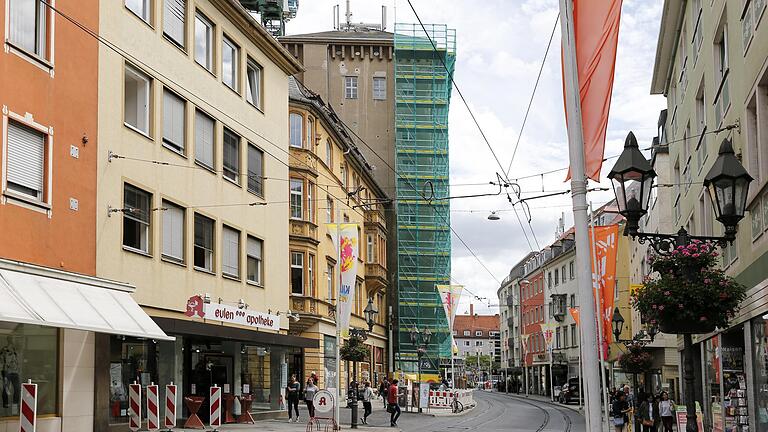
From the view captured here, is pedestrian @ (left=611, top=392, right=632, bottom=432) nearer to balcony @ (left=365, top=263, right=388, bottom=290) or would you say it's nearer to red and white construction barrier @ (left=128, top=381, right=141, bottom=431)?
red and white construction barrier @ (left=128, top=381, right=141, bottom=431)

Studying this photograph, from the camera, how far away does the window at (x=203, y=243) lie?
1118 inches

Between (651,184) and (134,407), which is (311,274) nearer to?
(134,407)

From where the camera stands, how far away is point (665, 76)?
38.7 metres

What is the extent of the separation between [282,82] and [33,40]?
56.2 ft

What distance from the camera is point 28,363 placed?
19.4 m

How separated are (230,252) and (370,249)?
31.3 m

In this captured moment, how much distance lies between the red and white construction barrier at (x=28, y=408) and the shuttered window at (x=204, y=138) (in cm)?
1128

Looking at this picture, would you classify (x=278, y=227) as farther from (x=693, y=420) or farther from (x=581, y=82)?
(x=581, y=82)

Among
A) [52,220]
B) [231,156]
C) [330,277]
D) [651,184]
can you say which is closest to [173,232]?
[231,156]

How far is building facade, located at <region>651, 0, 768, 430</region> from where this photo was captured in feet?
56.4

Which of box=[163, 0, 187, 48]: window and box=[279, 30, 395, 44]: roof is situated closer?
box=[163, 0, 187, 48]: window

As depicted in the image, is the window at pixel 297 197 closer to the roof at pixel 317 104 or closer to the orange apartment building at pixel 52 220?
the roof at pixel 317 104

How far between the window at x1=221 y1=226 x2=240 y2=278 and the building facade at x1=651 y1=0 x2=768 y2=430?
14.5 meters

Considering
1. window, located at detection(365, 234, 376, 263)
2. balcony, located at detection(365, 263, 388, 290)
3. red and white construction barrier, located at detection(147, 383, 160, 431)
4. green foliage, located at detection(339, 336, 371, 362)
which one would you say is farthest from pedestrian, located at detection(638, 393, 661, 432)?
window, located at detection(365, 234, 376, 263)
